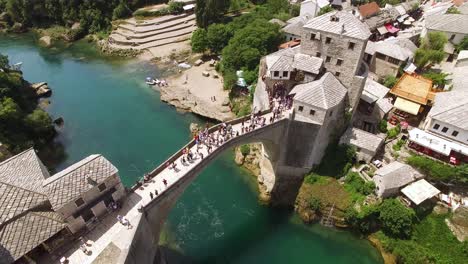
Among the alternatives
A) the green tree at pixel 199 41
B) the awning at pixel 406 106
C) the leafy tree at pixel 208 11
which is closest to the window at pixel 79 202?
the awning at pixel 406 106

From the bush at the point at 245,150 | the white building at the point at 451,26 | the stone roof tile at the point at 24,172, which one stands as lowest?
the bush at the point at 245,150

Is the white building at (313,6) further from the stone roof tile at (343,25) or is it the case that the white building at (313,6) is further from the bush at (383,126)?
the bush at (383,126)

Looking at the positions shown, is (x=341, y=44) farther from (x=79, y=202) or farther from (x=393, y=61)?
(x=79, y=202)

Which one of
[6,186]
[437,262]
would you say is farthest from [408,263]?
[6,186]

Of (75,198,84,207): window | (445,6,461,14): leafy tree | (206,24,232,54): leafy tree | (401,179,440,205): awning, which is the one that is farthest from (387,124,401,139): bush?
(206,24,232,54): leafy tree

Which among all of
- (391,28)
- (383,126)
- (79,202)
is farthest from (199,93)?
(391,28)

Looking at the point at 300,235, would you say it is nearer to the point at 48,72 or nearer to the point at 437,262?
the point at 437,262
